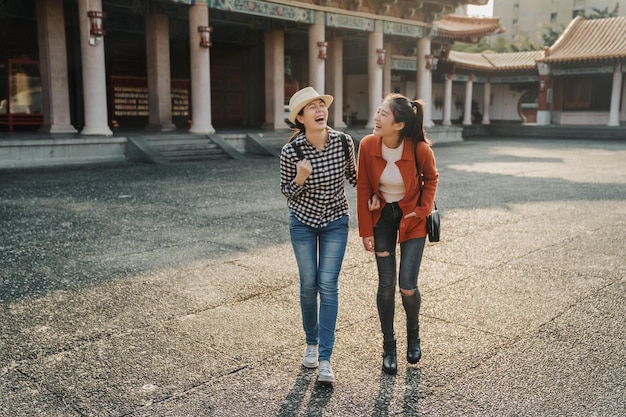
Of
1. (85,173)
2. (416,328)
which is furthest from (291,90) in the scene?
(416,328)

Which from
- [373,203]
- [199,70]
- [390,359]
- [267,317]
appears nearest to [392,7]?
[199,70]

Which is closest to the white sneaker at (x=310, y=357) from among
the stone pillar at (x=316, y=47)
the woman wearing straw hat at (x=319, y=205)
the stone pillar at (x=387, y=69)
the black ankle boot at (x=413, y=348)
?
the woman wearing straw hat at (x=319, y=205)

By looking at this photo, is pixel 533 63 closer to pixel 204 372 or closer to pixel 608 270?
pixel 608 270

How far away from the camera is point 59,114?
1625 centimetres

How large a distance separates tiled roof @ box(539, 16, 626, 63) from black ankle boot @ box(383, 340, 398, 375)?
29.5 m

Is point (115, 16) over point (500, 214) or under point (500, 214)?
over

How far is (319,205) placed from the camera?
135 inches

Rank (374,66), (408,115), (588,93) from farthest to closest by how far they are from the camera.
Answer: (588,93), (374,66), (408,115)

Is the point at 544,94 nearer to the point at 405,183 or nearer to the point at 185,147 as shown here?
the point at 185,147

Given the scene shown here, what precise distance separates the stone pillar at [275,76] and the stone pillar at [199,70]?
4.38m

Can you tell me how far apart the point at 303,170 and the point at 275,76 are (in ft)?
60.8

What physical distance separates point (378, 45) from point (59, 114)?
37.9ft

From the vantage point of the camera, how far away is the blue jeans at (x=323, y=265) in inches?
136

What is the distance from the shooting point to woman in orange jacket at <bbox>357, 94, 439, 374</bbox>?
3443mm
